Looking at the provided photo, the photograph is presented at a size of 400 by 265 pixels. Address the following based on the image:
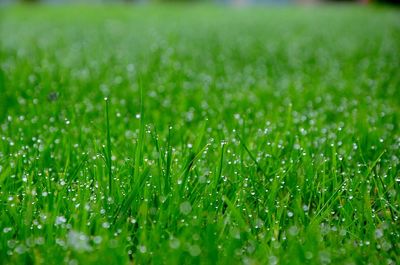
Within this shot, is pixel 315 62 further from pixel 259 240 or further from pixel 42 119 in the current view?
pixel 259 240

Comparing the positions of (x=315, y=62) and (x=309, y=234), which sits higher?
(x=309, y=234)

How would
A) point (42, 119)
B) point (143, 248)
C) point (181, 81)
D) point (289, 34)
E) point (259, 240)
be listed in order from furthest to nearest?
point (289, 34) < point (181, 81) < point (42, 119) < point (259, 240) < point (143, 248)

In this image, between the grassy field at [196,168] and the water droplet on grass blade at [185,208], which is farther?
the water droplet on grass blade at [185,208]

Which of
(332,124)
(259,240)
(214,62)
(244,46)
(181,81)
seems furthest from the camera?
(244,46)

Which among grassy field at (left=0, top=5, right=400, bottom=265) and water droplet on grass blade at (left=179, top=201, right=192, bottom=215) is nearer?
grassy field at (left=0, top=5, right=400, bottom=265)

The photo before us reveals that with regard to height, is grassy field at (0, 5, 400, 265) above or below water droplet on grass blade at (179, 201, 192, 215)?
below

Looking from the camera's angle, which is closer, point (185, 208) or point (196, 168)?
point (185, 208)

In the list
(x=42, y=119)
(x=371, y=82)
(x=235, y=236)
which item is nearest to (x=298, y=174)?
(x=235, y=236)

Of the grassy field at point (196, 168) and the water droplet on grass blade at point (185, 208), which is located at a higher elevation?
the water droplet on grass blade at point (185, 208)
